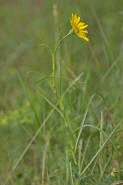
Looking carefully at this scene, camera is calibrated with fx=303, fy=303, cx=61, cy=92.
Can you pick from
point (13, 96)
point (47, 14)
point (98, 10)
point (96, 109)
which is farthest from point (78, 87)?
point (47, 14)

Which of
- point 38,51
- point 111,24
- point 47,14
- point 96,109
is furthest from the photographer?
point 47,14

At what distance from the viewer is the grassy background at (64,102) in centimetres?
149

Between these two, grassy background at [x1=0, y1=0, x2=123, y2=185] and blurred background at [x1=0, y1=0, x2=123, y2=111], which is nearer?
grassy background at [x1=0, y1=0, x2=123, y2=185]

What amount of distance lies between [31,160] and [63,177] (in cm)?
46

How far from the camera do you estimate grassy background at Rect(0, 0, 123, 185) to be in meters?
1.49

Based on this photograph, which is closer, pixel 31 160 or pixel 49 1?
pixel 31 160

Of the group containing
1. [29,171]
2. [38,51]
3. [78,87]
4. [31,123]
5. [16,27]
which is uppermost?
[16,27]

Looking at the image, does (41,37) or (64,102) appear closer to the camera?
(64,102)

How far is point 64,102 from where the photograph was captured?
1855mm

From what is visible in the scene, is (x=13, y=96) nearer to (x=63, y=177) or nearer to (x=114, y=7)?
(x=63, y=177)

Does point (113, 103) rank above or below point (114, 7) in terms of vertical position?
below

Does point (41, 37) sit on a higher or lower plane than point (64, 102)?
higher

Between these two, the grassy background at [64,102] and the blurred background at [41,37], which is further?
the blurred background at [41,37]

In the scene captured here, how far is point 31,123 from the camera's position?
6.53 feet
